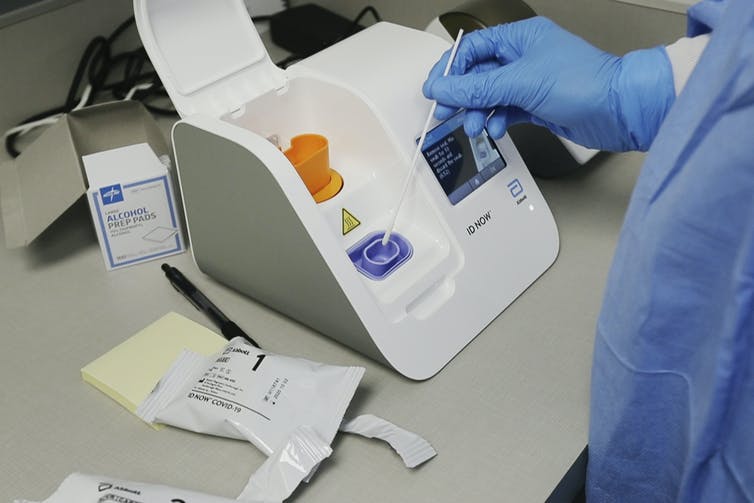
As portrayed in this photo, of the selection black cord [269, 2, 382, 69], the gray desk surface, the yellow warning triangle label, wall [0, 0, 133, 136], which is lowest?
the gray desk surface

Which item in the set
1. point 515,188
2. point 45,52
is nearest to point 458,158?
point 515,188

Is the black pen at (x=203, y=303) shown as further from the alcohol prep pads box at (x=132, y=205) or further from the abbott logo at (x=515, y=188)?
the abbott logo at (x=515, y=188)

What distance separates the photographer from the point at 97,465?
2.13 feet

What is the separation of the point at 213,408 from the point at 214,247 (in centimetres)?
20

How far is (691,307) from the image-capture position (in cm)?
56

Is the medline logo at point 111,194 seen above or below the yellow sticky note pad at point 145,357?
above

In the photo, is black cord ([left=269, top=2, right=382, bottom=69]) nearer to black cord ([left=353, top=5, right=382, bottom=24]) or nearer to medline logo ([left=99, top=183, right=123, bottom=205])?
black cord ([left=353, top=5, right=382, bottom=24])

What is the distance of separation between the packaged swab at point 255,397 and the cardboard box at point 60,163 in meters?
0.24

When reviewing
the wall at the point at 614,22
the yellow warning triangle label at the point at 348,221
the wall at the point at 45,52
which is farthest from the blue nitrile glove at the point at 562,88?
the wall at the point at 45,52

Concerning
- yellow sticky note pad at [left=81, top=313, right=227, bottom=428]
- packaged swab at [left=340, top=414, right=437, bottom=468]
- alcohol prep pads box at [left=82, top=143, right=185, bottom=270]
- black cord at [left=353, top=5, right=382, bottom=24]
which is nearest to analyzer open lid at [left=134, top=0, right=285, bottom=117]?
alcohol prep pads box at [left=82, top=143, right=185, bottom=270]

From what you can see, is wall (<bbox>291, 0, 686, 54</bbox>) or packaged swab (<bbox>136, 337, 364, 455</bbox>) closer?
packaged swab (<bbox>136, 337, 364, 455</bbox>)

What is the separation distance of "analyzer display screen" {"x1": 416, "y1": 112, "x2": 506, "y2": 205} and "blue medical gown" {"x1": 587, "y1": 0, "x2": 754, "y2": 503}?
23 cm

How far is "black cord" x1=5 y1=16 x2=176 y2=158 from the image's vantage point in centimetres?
109

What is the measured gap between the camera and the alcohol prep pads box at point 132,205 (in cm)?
81
